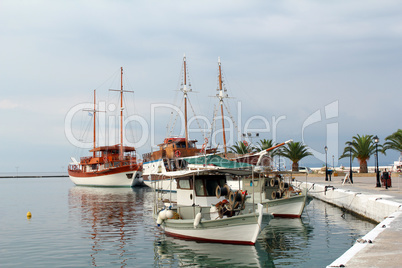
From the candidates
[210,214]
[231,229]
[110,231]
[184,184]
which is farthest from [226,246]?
[110,231]

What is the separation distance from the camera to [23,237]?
21609 millimetres

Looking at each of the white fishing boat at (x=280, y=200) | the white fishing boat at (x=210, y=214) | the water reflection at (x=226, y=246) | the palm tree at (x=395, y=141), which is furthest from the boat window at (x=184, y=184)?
the palm tree at (x=395, y=141)

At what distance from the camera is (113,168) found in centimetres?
7244

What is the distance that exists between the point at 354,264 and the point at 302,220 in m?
16.3

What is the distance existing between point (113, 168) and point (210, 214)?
56588mm

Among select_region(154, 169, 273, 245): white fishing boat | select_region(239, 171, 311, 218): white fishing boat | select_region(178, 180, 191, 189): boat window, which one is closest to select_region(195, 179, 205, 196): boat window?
select_region(154, 169, 273, 245): white fishing boat

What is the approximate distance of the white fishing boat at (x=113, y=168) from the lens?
2852 inches

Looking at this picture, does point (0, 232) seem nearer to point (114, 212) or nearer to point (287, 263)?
point (114, 212)

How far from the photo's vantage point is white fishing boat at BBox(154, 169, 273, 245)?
1634 cm

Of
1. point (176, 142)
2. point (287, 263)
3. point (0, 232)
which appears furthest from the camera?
point (176, 142)

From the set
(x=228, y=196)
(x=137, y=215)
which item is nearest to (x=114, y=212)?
(x=137, y=215)

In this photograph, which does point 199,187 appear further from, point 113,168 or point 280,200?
point 113,168

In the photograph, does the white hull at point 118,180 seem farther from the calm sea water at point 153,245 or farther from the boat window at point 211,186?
the boat window at point 211,186

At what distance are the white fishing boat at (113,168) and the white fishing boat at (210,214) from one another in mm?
51287
